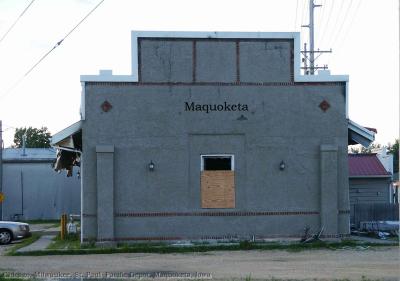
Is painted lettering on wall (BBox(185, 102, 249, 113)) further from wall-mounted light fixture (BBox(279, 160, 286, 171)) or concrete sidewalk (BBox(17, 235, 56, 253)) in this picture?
concrete sidewalk (BBox(17, 235, 56, 253))

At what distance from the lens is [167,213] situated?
23.0 metres

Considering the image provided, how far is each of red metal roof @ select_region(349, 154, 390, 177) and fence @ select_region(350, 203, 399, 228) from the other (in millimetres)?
3753

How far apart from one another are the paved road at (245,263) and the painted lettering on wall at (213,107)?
4.95 m

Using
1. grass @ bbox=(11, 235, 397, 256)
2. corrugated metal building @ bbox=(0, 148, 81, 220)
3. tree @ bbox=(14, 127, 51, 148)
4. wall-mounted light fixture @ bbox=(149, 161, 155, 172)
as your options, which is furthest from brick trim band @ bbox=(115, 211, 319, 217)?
tree @ bbox=(14, 127, 51, 148)

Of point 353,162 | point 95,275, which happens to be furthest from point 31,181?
point 95,275

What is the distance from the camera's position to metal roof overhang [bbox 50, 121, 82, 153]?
76.4 feet

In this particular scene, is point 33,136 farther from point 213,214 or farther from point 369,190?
point 213,214

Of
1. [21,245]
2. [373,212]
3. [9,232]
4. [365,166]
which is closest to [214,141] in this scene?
[21,245]

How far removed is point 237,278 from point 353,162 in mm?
21286

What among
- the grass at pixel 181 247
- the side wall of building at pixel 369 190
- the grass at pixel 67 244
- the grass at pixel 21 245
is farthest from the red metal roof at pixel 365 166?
the grass at pixel 21 245

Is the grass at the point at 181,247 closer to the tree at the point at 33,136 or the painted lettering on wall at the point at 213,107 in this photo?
the painted lettering on wall at the point at 213,107

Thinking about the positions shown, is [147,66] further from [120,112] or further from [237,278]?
[237,278]

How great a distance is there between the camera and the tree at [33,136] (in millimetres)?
107750

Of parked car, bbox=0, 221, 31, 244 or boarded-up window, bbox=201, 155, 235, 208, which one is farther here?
parked car, bbox=0, 221, 31, 244
